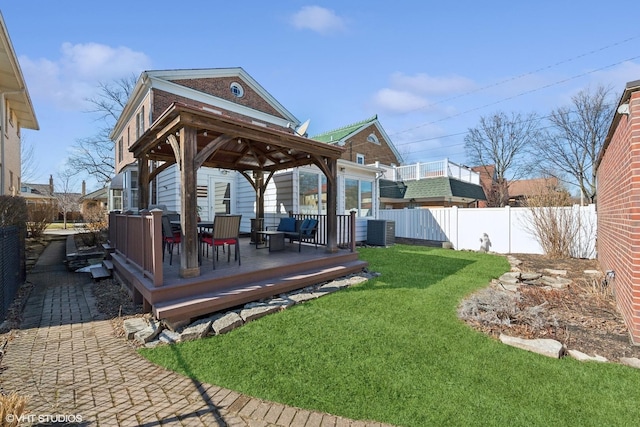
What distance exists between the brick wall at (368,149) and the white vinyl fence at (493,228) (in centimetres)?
899

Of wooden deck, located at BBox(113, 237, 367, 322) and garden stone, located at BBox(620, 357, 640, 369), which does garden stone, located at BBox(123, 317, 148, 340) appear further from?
garden stone, located at BBox(620, 357, 640, 369)

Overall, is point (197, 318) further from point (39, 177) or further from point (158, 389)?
point (39, 177)

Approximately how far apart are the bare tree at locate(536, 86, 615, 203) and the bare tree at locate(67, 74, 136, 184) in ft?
104

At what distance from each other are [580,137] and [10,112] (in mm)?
31016

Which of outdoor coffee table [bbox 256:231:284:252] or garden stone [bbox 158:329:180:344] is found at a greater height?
outdoor coffee table [bbox 256:231:284:252]

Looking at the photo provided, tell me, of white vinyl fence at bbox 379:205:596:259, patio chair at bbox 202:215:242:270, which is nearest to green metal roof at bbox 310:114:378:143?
white vinyl fence at bbox 379:205:596:259

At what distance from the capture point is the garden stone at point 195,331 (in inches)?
141

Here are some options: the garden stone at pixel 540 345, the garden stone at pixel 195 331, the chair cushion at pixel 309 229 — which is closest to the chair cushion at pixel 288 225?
the chair cushion at pixel 309 229

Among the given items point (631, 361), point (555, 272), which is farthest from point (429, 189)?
point (631, 361)

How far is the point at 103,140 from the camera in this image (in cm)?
2402

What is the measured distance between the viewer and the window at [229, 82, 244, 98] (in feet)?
46.3

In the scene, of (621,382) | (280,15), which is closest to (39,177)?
(280,15)

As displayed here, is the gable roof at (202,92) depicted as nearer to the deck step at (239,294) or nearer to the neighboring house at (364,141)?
the neighboring house at (364,141)

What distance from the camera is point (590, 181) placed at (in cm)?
1988
